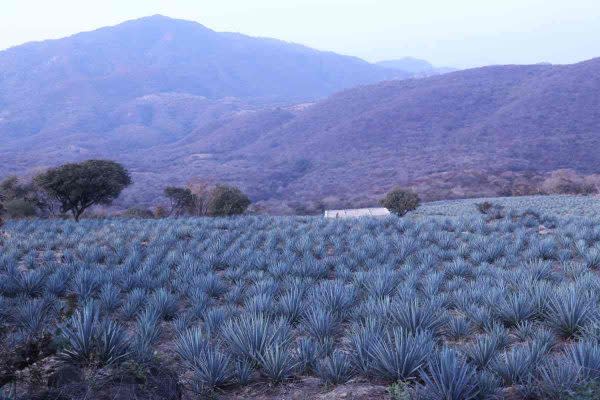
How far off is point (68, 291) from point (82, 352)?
379 centimetres

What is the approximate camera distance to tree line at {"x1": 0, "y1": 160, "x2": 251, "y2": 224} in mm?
23750

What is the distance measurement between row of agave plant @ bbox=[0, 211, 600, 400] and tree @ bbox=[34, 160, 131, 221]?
443 inches

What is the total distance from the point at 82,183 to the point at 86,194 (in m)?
0.86

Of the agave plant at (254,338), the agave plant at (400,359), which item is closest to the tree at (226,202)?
the agave plant at (254,338)

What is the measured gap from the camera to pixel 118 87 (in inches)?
5413

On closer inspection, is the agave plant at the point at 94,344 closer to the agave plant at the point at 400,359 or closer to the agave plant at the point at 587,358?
the agave plant at the point at 400,359

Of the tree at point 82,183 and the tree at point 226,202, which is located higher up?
the tree at point 82,183

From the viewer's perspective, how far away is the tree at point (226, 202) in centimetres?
2697

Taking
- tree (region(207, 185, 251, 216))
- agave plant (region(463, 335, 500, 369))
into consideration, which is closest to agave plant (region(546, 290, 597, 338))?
agave plant (region(463, 335, 500, 369))

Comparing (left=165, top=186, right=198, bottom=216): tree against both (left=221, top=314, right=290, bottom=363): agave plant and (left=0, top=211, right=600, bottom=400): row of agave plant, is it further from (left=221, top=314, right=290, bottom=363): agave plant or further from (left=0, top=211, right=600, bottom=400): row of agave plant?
(left=221, top=314, right=290, bottom=363): agave plant

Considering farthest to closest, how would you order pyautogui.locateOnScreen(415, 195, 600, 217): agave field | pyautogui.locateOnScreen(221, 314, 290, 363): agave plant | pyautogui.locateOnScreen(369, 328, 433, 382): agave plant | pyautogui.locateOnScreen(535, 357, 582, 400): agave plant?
pyautogui.locateOnScreen(415, 195, 600, 217): agave field < pyautogui.locateOnScreen(221, 314, 290, 363): agave plant < pyautogui.locateOnScreen(369, 328, 433, 382): agave plant < pyautogui.locateOnScreen(535, 357, 582, 400): agave plant

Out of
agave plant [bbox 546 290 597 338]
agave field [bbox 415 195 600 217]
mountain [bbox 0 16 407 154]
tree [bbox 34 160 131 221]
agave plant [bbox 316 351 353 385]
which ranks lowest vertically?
agave field [bbox 415 195 600 217]

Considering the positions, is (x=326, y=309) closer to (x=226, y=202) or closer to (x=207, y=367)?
(x=207, y=367)

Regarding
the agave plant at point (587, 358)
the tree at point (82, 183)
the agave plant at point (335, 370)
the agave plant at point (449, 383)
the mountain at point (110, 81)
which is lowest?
the tree at point (82, 183)
